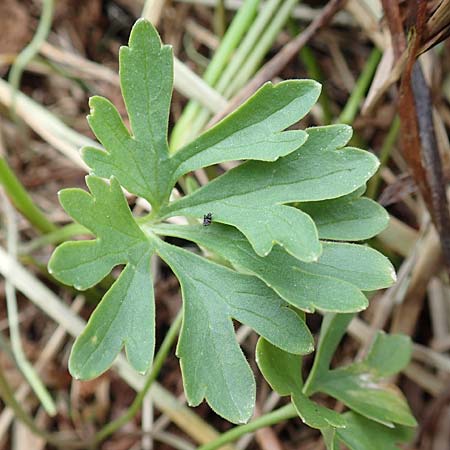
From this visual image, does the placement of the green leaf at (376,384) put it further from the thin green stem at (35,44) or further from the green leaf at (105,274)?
the thin green stem at (35,44)

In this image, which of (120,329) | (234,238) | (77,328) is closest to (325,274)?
(234,238)

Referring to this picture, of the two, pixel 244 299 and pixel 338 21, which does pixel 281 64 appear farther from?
pixel 244 299

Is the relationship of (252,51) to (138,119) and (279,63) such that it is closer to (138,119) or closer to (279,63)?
(279,63)

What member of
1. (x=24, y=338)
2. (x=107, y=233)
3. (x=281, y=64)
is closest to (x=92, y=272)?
Result: (x=107, y=233)

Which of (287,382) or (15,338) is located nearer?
(287,382)

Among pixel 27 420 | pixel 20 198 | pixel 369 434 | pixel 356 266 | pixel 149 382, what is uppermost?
pixel 356 266

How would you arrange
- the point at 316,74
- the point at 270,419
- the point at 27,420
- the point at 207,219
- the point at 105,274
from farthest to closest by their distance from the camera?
1. the point at 316,74
2. the point at 27,420
3. the point at 270,419
4. the point at 207,219
5. the point at 105,274
